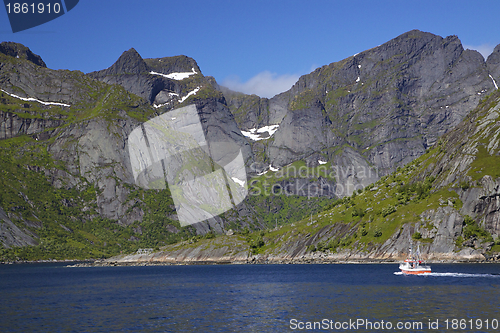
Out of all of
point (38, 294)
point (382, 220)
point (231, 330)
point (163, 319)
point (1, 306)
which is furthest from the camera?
point (382, 220)

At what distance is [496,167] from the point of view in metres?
170

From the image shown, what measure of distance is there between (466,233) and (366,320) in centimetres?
12576

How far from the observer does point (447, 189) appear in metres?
184

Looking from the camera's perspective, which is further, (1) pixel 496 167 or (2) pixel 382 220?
(2) pixel 382 220

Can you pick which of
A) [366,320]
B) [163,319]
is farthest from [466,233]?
[163,319]

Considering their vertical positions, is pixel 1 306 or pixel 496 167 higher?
pixel 496 167

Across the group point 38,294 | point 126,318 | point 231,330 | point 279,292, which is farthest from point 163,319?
point 38,294

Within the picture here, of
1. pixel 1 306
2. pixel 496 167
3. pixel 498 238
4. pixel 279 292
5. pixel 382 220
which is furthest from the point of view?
pixel 382 220

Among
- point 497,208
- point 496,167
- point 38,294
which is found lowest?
point 38,294

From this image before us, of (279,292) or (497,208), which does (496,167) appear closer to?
(497,208)

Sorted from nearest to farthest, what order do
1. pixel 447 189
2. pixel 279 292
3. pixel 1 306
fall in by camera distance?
pixel 1 306, pixel 279 292, pixel 447 189

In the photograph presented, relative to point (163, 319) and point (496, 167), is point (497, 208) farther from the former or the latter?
point (163, 319)

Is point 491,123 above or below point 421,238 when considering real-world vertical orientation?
above

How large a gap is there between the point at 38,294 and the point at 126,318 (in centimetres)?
4573
